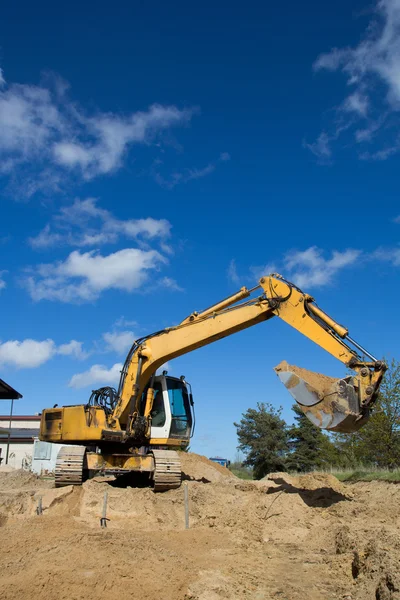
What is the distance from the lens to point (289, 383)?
9.77 metres

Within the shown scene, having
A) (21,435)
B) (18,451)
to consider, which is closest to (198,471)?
(18,451)

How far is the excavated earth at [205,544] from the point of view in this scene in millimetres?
5668

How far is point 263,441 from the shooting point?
33.6 m

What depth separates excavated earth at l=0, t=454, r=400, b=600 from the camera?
5.67 m

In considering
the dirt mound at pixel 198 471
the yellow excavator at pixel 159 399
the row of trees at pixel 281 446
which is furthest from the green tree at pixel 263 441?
the yellow excavator at pixel 159 399

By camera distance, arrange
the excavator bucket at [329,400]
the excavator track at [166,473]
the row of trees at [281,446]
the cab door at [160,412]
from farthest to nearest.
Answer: the row of trees at [281,446] → the cab door at [160,412] → the excavator track at [166,473] → the excavator bucket at [329,400]

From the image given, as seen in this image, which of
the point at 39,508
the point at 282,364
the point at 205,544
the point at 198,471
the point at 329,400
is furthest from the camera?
the point at 198,471

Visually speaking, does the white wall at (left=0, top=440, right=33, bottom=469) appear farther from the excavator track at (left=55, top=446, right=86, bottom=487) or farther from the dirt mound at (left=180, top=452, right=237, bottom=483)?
the excavator track at (left=55, top=446, right=86, bottom=487)

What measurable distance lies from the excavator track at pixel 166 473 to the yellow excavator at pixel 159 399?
24 mm

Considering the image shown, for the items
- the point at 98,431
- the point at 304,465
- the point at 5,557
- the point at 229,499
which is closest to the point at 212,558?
the point at 5,557

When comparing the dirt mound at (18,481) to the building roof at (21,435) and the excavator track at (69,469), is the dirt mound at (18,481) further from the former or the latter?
the building roof at (21,435)

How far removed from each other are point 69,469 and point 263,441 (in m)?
22.9

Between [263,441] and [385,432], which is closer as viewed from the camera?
[385,432]

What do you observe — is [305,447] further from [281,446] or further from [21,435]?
[21,435]
